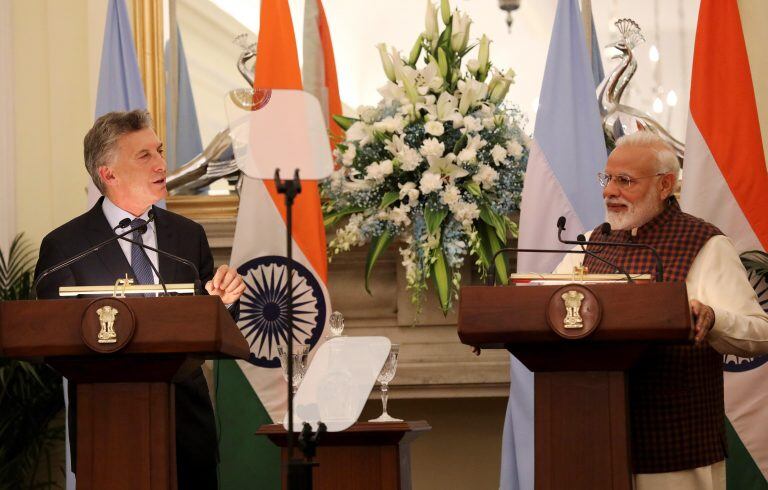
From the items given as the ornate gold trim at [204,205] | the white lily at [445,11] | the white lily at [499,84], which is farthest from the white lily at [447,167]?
the ornate gold trim at [204,205]

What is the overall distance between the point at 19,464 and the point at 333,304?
1.61 m

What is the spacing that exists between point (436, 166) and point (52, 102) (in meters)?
2.20

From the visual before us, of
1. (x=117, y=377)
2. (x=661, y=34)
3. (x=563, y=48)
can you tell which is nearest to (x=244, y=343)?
(x=117, y=377)

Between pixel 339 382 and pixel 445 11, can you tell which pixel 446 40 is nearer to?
pixel 445 11

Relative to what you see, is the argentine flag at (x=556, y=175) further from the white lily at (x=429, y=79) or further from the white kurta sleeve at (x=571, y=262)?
the white kurta sleeve at (x=571, y=262)

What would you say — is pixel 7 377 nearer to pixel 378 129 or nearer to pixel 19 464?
pixel 19 464

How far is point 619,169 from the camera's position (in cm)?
334

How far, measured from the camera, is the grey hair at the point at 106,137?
346cm

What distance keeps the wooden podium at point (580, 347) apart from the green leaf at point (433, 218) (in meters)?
1.68

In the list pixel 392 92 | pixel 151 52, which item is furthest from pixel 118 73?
pixel 392 92

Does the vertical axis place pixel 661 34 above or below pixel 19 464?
above

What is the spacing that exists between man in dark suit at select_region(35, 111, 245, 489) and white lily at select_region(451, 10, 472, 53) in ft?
5.36

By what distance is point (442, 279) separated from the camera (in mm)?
4562

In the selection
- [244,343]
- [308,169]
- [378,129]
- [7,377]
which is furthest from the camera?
[7,377]
